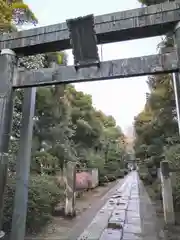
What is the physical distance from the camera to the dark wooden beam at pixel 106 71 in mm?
2582

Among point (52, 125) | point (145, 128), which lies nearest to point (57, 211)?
point (52, 125)

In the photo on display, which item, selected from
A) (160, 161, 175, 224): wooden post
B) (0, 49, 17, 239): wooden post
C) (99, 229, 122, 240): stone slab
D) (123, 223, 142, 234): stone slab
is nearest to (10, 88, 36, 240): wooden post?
(0, 49, 17, 239): wooden post

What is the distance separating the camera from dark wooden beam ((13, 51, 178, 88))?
2.58m

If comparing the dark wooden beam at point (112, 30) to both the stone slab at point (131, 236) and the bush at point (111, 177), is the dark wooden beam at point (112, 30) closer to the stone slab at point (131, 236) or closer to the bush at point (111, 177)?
the stone slab at point (131, 236)

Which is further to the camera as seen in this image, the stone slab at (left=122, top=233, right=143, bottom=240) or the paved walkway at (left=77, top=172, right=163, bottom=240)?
the paved walkway at (left=77, top=172, right=163, bottom=240)

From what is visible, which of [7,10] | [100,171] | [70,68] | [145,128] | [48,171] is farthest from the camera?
[100,171]

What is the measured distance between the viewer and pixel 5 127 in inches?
115

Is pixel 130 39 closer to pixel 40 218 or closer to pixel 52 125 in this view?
pixel 40 218

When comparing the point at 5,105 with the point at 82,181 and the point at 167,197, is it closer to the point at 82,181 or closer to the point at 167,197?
the point at 167,197

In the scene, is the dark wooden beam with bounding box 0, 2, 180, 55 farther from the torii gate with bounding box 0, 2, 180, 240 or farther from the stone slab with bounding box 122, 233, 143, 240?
the stone slab with bounding box 122, 233, 143, 240

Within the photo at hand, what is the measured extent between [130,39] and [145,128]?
10.6m

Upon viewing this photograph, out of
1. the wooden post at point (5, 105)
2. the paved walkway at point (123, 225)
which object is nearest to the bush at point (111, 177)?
the paved walkway at point (123, 225)

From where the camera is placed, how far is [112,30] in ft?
9.33

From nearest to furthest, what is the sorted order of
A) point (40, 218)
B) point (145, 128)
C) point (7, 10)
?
1. point (40, 218)
2. point (7, 10)
3. point (145, 128)
